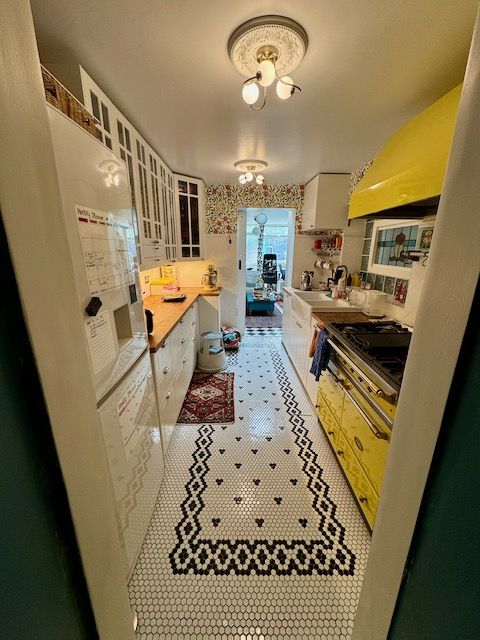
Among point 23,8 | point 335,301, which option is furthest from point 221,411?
point 23,8

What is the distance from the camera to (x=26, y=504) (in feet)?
1.46

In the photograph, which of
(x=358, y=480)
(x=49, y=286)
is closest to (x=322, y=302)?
(x=358, y=480)

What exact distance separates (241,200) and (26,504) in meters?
3.81

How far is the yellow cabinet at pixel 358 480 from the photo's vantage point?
126 cm

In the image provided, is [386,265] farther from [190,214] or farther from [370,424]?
[190,214]

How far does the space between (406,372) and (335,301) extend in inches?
91.5

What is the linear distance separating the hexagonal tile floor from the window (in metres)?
1.65

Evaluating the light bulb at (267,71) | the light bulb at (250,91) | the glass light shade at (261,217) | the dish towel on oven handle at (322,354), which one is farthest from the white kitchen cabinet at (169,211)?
the glass light shade at (261,217)

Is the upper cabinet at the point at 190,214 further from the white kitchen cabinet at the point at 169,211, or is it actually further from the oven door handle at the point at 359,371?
the oven door handle at the point at 359,371

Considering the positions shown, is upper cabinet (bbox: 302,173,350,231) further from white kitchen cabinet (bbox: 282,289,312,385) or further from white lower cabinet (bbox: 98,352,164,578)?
white lower cabinet (bbox: 98,352,164,578)

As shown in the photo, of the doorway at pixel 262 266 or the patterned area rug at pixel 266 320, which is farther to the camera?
the patterned area rug at pixel 266 320

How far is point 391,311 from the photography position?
2.21 metres

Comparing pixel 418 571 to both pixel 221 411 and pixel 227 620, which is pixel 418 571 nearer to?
pixel 227 620

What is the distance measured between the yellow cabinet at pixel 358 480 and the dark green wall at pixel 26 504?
51.7 inches
